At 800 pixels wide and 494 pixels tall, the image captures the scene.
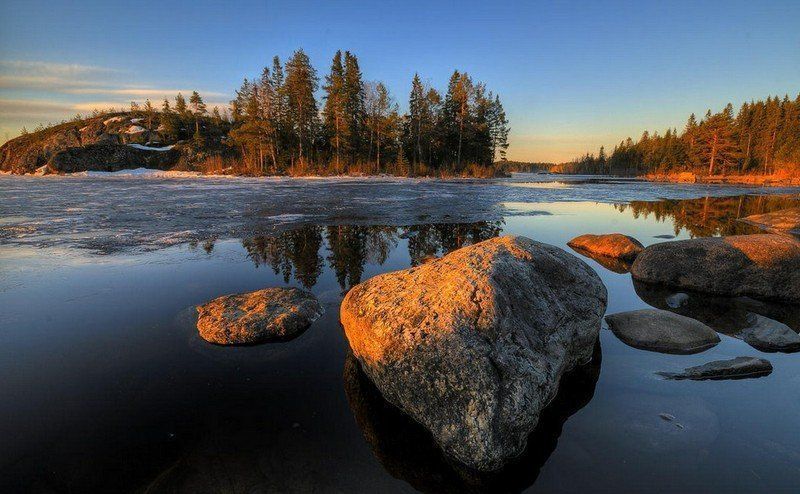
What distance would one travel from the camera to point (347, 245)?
349 inches

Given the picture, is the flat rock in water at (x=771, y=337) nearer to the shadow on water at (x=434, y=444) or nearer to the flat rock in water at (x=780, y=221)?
the shadow on water at (x=434, y=444)

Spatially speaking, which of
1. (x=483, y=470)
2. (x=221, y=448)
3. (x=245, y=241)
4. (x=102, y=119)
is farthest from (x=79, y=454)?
(x=102, y=119)

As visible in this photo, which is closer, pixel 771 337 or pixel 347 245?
pixel 771 337

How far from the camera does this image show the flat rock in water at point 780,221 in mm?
11750

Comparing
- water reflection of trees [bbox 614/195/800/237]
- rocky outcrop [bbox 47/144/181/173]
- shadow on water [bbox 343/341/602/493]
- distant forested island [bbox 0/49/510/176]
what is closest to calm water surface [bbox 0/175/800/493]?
shadow on water [bbox 343/341/602/493]

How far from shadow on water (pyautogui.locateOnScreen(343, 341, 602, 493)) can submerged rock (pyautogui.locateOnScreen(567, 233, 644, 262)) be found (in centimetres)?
584

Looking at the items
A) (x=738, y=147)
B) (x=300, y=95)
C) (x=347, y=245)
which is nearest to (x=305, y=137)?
(x=300, y=95)

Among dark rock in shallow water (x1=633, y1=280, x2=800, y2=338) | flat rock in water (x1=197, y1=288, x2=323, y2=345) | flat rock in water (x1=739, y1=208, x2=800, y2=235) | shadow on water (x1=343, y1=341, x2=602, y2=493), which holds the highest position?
flat rock in water (x1=739, y1=208, x2=800, y2=235)

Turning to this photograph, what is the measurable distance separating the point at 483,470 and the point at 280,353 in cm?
257

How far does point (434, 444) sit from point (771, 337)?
4.78 meters

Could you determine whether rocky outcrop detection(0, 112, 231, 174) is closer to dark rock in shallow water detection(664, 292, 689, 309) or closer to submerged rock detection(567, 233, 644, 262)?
submerged rock detection(567, 233, 644, 262)

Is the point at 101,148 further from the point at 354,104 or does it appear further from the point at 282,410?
the point at 282,410

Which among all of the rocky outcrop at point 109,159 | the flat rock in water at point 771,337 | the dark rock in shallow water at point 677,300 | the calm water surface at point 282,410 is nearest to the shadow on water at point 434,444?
the calm water surface at point 282,410

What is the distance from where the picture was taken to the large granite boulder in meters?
5.89
